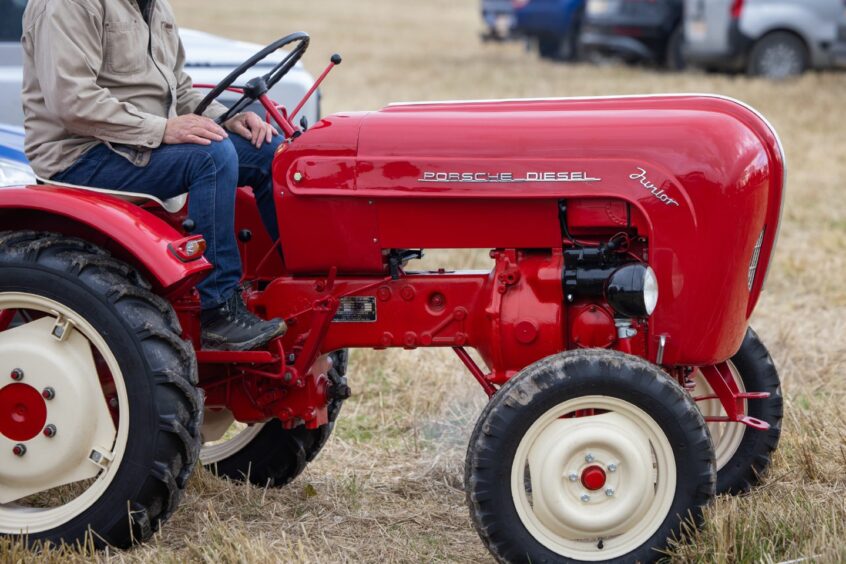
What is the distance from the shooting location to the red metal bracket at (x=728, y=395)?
4.02 meters

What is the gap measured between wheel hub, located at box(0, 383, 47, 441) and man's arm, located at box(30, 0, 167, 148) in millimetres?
782

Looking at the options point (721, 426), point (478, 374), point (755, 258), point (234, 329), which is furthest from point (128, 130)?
point (721, 426)

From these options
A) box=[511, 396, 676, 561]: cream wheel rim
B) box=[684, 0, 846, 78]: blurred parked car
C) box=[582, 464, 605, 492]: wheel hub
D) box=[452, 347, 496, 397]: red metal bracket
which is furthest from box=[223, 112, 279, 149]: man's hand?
box=[684, 0, 846, 78]: blurred parked car

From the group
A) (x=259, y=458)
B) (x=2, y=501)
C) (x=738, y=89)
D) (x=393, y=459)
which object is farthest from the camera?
(x=738, y=89)

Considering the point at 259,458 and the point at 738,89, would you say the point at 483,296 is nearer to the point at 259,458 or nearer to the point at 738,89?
the point at 259,458

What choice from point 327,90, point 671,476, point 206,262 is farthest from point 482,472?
point 327,90

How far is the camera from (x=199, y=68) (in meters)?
6.28

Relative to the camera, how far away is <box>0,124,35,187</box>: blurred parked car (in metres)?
5.08

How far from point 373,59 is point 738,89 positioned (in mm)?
7587

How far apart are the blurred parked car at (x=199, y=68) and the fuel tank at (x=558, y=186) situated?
87.7 inches

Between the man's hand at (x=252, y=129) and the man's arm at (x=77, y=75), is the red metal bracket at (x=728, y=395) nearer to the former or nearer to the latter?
the man's hand at (x=252, y=129)

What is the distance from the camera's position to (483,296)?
3.99 metres

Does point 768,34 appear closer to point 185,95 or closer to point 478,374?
point 185,95

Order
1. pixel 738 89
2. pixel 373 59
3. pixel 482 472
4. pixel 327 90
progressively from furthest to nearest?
pixel 373 59
pixel 327 90
pixel 738 89
pixel 482 472
